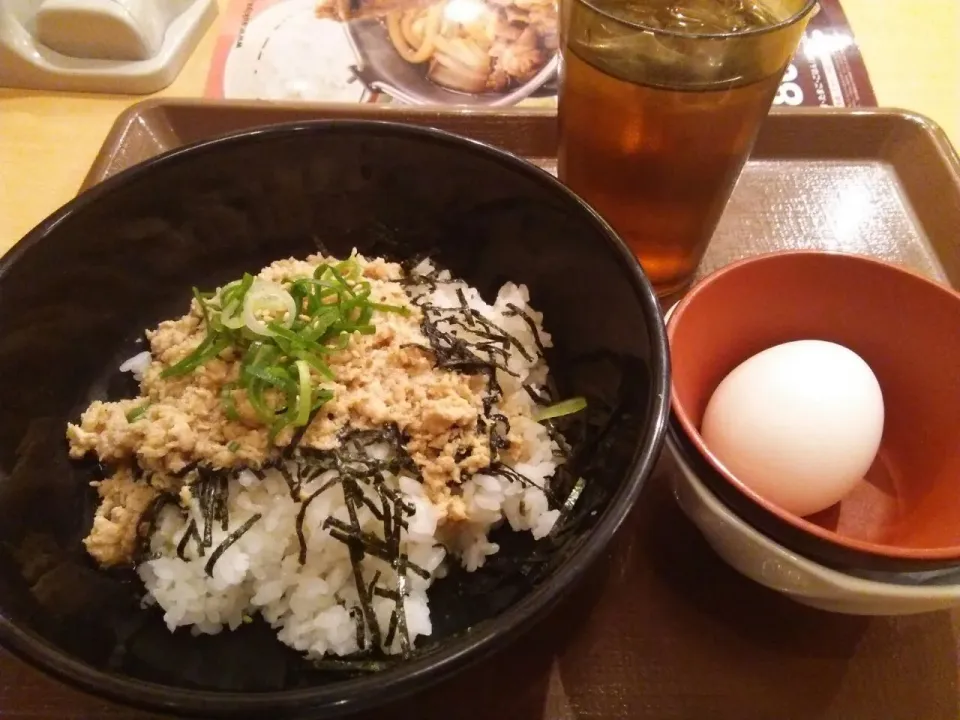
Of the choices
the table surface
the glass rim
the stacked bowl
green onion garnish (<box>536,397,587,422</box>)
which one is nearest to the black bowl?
green onion garnish (<box>536,397,587,422</box>)

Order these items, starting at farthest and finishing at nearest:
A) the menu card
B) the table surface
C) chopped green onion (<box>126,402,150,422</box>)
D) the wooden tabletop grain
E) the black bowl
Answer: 1. the menu card
2. the table surface
3. chopped green onion (<box>126,402,150,422</box>)
4. the wooden tabletop grain
5. the black bowl

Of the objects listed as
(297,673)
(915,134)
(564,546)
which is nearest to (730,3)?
(915,134)

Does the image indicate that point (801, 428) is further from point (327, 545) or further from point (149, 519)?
point (149, 519)

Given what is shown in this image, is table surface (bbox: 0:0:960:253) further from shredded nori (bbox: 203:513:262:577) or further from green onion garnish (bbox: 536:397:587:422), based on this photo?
green onion garnish (bbox: 536:397:587:422)

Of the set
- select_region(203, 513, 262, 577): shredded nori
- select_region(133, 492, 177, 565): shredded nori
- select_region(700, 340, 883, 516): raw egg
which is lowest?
select_region(133, 492, 177, 565): shredded nori

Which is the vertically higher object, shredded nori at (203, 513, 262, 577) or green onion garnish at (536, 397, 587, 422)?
green onion garnish at (536, 397, 587, 422)

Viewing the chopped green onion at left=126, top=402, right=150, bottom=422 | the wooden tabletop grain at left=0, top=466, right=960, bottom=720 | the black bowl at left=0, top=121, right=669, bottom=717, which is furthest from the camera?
the chopped green onion at left=126, top=402, right=150, bottom=422
